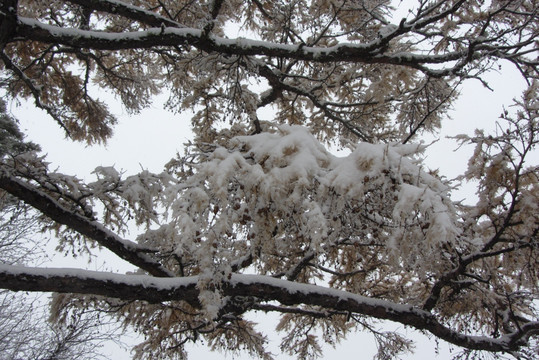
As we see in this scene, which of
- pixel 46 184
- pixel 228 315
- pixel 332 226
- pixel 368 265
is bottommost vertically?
pixel 332 226

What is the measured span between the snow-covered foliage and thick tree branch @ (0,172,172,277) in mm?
18

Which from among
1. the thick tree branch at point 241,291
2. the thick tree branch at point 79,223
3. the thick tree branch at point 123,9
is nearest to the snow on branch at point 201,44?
the thick tree branch at point 123,9

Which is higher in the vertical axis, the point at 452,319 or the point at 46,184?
the point at 46,184

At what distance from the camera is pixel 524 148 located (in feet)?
9.20

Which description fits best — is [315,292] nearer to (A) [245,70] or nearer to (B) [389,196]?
(B) [389,196]

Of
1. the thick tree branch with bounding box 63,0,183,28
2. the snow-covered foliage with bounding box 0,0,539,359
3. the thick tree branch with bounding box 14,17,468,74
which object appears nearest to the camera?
the snow-covered foliage with bounding box 0,0,539,359

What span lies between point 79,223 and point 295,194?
3.16 metres

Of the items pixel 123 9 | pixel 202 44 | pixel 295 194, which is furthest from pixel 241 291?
pixel 123 9

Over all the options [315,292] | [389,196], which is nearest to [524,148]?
[389,196]

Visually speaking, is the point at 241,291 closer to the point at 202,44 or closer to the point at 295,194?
the point at 295,194

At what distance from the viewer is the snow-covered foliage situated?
243cm

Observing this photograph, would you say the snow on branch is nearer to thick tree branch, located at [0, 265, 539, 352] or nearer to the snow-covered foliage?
the snow-covered foliage

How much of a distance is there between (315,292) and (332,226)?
1710mm

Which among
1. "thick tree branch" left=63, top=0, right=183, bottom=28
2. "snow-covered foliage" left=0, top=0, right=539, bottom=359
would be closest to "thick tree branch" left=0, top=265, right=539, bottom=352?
"snow-covered foliage" left=0, top=0, right=539, bottom=359
